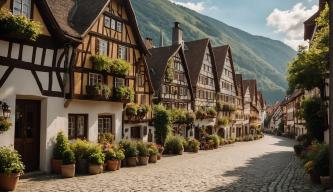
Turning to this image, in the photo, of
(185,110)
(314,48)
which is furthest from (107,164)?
(185,110)

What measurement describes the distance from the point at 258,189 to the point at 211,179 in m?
3.06

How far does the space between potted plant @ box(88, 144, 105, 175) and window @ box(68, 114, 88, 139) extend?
3016 mm

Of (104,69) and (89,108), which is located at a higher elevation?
(104,69)

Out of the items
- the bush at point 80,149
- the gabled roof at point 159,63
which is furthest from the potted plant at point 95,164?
the gabled roof at point 159,63

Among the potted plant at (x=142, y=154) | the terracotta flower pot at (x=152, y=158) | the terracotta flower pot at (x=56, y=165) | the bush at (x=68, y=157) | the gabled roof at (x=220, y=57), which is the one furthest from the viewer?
the gabled roof at (x=220, y=57)

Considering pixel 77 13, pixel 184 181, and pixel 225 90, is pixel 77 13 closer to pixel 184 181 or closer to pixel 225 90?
pixel 184 181

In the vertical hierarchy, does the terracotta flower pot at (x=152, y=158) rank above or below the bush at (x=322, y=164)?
below

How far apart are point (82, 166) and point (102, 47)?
849 cm

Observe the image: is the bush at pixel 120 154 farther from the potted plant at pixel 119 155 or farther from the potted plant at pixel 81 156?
the potted plant at pixel 81 156

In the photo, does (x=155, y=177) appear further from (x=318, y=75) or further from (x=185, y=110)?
(x=185, y=110)

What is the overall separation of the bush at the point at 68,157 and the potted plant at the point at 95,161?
0.94 meters

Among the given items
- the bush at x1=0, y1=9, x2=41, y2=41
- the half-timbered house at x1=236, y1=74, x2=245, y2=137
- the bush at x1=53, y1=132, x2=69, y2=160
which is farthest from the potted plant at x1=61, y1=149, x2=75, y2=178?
the half-timbered house at x1=236, y1=74, x2=245, y2=137

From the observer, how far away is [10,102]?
1795 cm

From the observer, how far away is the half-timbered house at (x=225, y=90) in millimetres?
52853
